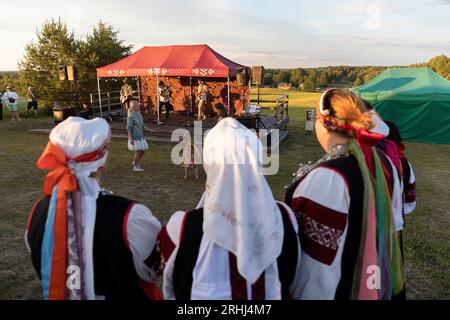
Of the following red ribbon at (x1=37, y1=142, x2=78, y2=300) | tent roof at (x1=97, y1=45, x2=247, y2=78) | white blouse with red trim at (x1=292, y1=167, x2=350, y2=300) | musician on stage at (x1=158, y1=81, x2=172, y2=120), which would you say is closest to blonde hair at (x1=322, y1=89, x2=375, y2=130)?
white blouse with red trim at (x1=292, y1=167, x2=350, y2=300)

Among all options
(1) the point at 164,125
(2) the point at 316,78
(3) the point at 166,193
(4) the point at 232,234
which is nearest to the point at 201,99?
(1) the point at 164,125

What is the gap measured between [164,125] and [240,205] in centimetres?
1394

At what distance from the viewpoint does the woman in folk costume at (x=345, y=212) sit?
180 cm

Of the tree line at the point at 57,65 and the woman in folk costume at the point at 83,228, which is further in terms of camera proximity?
the tree line at the point at 57,65

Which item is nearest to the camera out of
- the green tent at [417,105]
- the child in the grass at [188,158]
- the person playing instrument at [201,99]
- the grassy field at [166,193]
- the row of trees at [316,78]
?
the grassy field at [166,193]

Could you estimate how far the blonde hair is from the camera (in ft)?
6.39

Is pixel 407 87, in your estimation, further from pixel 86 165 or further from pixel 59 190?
pixel 59 190

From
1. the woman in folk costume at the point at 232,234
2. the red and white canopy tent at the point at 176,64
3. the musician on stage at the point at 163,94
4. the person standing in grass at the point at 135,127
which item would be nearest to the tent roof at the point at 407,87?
the red and white canopy tent at the point at 176,64

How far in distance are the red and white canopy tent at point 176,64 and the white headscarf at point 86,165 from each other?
11.6 meters

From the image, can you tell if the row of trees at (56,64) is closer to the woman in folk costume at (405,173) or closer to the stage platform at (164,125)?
the stage platform at (164,125)

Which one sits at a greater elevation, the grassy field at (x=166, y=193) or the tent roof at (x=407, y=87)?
the tent roof at (x=407, y=87)

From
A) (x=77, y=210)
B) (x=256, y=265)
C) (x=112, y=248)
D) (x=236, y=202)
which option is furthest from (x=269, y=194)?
(x=77, y=210)

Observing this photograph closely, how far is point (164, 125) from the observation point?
15008mm

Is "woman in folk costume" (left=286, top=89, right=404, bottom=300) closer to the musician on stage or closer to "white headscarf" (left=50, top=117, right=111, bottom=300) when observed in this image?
"white headscarf" (left=50, top=117, right=111, bottom=300)
